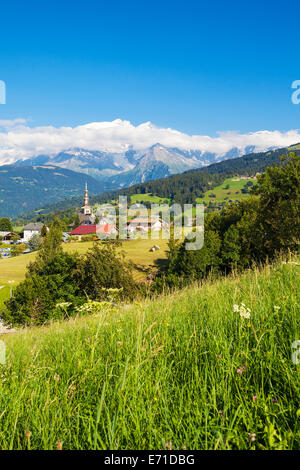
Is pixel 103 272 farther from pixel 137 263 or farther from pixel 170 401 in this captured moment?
pixel 170 401

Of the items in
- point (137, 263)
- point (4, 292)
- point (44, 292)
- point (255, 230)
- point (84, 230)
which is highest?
point (255, 230)

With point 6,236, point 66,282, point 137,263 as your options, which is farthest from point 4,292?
point 6,236

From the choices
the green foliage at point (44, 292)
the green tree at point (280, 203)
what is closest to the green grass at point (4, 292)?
the green foliage at point (44, 292)

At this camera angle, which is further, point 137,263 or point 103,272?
point 137,263

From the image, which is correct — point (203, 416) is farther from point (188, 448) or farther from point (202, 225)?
point (202, 225)

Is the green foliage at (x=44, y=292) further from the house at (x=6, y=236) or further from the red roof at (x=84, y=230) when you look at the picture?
the house at (x=6, y=236)

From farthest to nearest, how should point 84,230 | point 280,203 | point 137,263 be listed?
point 84,230 < point 137,263 < point 280,203

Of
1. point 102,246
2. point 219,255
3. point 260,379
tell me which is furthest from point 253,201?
point 260,379

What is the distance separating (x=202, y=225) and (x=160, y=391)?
152 ft

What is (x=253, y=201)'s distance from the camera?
44.6 m

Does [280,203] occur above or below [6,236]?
above

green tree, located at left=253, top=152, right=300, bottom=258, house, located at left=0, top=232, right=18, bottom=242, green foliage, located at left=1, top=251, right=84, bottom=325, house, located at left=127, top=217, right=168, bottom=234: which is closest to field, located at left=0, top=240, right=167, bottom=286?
green foliage, located at left=1, top=251, right=84, bottom=325

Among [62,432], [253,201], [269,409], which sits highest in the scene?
[253,201]

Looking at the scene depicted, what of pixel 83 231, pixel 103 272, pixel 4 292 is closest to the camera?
pixel 103 272
